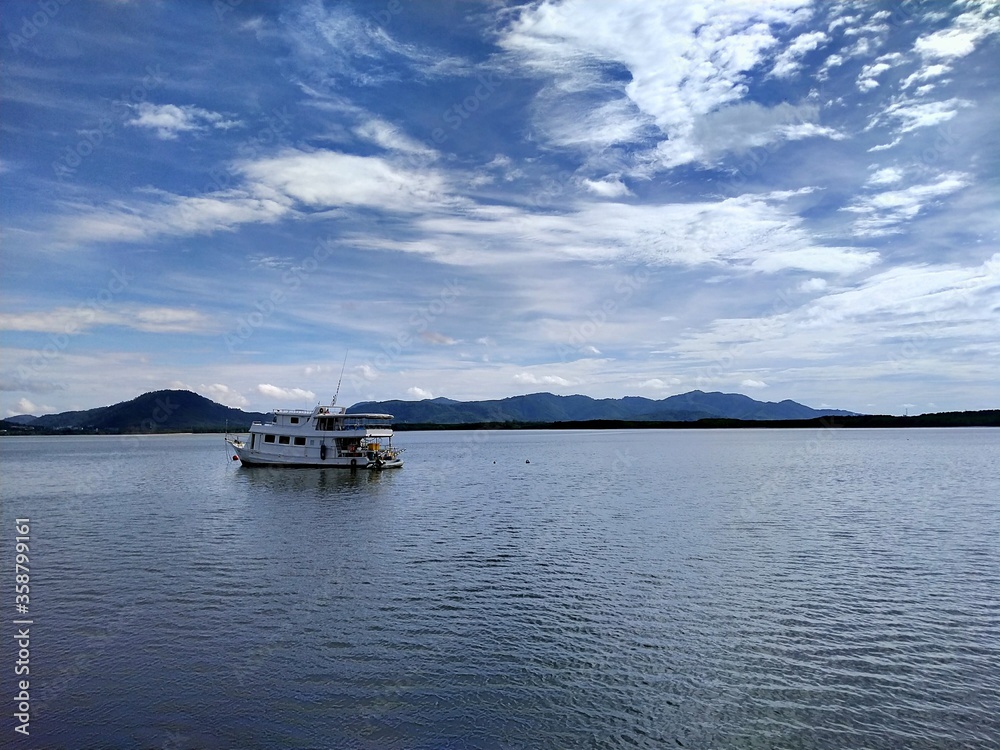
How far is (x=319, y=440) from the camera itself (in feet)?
305

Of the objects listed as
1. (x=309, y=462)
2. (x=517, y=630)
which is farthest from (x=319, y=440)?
(x=517, y=630)

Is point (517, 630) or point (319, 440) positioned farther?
point (319, 440)

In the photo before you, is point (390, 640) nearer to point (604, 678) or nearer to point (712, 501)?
point (604, 678)

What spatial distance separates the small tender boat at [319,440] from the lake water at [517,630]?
39.5m

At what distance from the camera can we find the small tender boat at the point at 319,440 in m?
92.8

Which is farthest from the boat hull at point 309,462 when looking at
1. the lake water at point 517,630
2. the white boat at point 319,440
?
the lake water at point 517,630

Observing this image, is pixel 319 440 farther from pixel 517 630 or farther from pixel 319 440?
pixel 517 630

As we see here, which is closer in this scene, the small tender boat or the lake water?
the lake water

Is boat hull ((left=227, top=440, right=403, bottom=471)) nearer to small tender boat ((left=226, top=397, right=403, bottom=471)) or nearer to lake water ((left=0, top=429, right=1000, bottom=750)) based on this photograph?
small tender boat ((left=226, top=397, right=403, bottom=471))

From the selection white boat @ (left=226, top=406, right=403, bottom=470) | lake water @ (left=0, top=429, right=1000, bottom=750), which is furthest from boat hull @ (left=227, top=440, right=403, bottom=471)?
lake water @ (left=0, top=429, right=1000, bottom=750)

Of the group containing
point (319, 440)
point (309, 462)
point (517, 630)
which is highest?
point (319, 440)

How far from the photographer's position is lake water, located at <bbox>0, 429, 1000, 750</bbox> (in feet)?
56.9

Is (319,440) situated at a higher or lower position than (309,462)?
higher

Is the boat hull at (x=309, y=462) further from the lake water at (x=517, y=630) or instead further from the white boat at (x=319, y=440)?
the lake water at (x=517, y=630)
